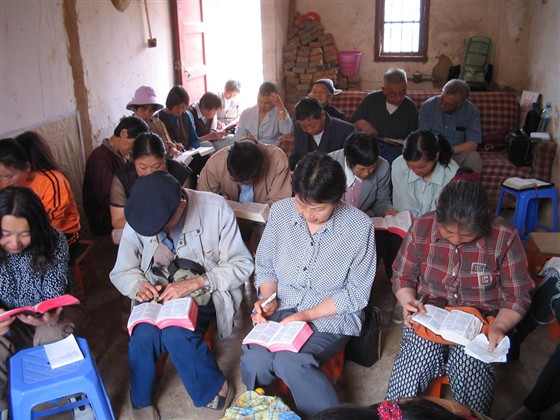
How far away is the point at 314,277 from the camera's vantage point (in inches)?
99.7

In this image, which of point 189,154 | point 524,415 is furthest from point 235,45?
point 524,415

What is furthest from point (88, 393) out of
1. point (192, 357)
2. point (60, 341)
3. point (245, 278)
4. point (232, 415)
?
point (245, 278)

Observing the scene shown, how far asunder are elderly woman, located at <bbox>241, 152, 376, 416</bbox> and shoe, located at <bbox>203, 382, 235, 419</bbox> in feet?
0.88

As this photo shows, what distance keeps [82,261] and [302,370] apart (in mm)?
1981

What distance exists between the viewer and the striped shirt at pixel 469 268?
7.87 ft

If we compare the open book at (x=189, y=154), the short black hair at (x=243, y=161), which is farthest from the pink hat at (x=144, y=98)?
the short black hair at (x=243, y=161)

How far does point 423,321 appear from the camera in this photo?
2.35 m

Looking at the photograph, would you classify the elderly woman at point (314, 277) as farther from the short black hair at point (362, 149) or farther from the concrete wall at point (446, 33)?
the concrete wall at point (446, 33)

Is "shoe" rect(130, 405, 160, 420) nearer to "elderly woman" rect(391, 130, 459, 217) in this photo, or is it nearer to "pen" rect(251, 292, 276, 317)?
"pen" rect(251, 292, 276, 317)

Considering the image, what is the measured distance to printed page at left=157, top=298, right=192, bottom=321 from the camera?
→ 2471 millimetres

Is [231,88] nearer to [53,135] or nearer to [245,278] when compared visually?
[53,135]

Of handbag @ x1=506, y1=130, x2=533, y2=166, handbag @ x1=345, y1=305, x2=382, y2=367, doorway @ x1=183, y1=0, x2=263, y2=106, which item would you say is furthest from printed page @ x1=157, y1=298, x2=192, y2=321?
doorway @ x1=183, y1=0, x2=263, y2=106

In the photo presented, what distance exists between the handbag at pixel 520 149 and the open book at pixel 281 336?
3.75 m

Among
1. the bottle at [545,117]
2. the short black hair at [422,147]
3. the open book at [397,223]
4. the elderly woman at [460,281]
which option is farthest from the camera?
the bottle at [545,117]
